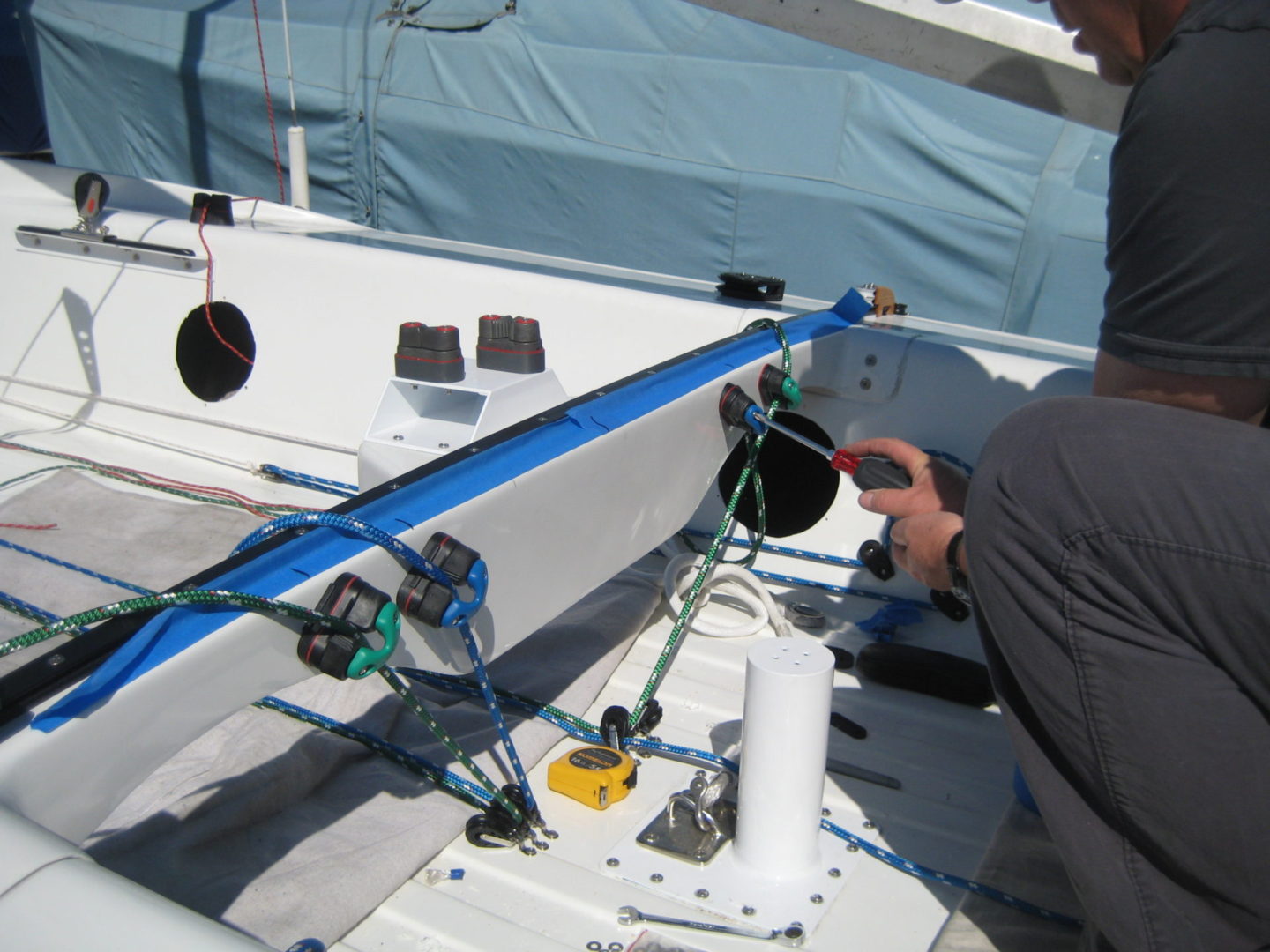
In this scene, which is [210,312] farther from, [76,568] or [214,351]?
[76,568]

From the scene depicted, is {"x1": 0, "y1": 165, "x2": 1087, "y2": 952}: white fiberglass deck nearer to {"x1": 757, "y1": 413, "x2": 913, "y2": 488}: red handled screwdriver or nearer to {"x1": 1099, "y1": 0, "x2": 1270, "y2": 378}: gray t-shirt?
{"x1": 757, "y1": 413, "x2": 913, "y2": 488}: red handled screwdriver

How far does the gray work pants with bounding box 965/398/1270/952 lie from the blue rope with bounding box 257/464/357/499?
167cm

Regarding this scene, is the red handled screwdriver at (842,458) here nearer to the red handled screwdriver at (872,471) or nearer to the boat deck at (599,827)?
the red handled screwdriver at (872,471)

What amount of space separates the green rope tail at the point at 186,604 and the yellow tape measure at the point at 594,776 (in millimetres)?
535

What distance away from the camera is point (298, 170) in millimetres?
3438

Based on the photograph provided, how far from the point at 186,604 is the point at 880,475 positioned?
2.83 ft

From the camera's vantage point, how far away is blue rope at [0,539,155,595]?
71.7 inches

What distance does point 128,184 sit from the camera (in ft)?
9.15

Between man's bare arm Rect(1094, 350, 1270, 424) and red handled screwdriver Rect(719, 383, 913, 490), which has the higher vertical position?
man's bare arm Rect(1094, 350, 1270, 424)

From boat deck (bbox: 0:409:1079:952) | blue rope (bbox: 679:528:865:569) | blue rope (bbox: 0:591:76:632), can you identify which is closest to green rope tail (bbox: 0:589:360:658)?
boat deck (bbox: 0:409:1079:952)

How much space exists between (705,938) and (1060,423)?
646mm

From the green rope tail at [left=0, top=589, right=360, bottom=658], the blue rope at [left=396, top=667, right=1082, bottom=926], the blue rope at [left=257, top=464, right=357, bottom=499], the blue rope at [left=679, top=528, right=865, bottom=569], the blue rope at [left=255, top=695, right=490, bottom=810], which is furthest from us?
the blue rope at [left=257, top=464, right=357, bottom=499]

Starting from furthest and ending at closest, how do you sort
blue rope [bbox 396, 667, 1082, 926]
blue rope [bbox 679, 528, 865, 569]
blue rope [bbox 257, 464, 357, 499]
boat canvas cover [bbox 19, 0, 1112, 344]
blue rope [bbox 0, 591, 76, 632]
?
1. boat canvas cover [bbox 19, 0, 1112, 344]
2. blue rope [bbox 257, 464, 357, 499]
3. blue rope [bbox 679, 528, 865, 569]
4. blue rope [bbox 0, 591, 76, 632]
5. blue rope [bbox 396, 667, 1082, 926]

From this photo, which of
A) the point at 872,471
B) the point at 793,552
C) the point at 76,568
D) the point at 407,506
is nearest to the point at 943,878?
the point at 872,471
